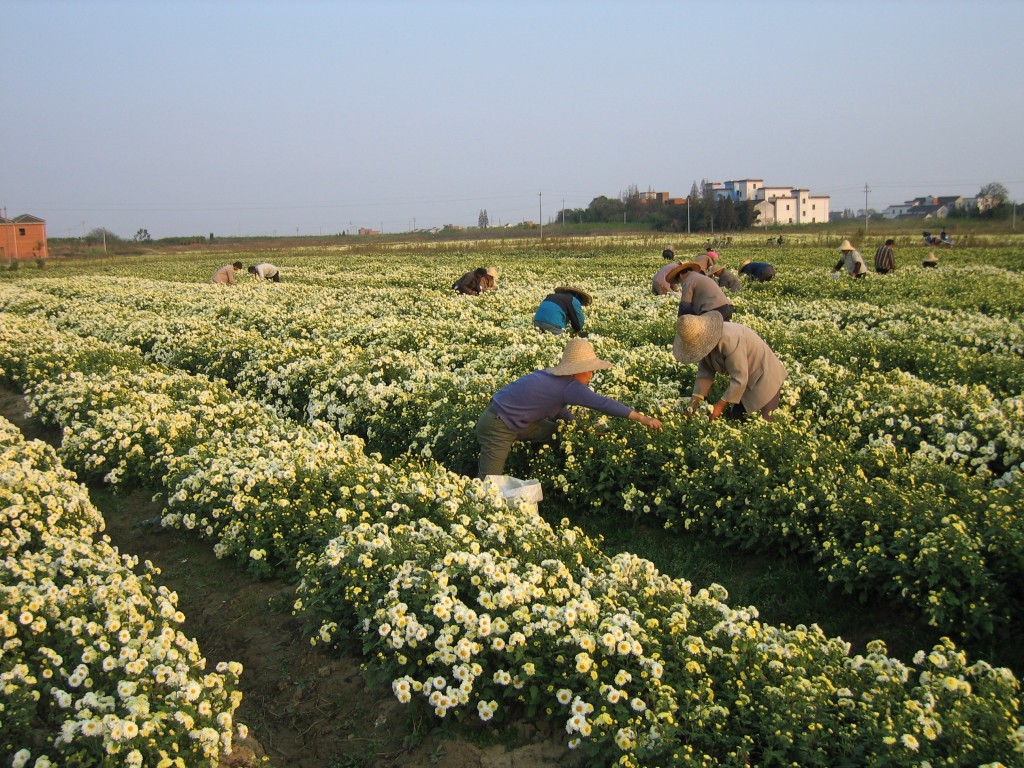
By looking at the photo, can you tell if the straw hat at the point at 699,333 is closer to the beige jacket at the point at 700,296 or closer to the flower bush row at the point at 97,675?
the beige jacket at the point at 700,296

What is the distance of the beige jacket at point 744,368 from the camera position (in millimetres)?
7809

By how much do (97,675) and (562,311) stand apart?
33.4 ft

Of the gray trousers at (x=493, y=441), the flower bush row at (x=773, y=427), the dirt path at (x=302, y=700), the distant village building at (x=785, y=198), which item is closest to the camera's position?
the dirt path at (x=302, y=700)

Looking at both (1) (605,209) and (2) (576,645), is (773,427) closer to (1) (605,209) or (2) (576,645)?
(2) (576,645)

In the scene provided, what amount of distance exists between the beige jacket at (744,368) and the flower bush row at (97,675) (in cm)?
526

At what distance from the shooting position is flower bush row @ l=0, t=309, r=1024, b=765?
139 inches

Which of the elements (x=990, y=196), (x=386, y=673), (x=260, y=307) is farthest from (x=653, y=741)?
(x=990, y=196)

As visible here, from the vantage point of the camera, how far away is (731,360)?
7.80 metres

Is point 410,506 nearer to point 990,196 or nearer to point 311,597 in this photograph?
point 311,597

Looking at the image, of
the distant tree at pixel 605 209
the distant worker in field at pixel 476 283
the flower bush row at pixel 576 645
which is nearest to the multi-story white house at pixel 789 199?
the distant tree at pixel 605 209

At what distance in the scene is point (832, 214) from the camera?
130 metres

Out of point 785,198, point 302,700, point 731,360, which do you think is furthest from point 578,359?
point 785,198

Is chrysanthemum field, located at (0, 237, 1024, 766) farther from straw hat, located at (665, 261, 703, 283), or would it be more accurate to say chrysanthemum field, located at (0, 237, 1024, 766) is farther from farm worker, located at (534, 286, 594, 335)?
straw hat, located at (665, 261, 703, 283)

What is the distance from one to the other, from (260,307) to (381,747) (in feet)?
53.5
